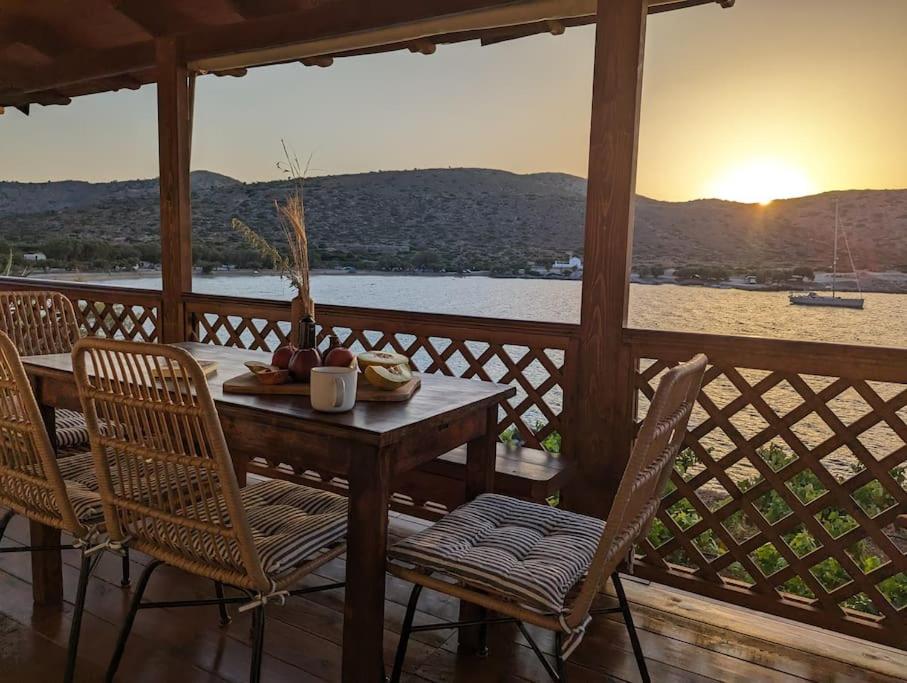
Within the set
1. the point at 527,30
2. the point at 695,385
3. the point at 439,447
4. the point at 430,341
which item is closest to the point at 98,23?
the point at 527,30

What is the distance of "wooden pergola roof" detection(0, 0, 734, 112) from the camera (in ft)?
9.24

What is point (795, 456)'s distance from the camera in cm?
219

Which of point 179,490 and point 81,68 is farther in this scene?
point 81,68

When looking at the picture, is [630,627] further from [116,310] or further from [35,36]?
[35,36]

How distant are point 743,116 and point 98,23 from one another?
369 cm

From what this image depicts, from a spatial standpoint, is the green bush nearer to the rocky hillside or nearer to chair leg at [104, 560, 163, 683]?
the rocky hillside

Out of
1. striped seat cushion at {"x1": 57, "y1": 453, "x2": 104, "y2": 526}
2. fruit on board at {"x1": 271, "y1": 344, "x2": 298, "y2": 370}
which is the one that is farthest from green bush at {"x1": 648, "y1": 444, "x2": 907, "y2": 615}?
striped seat cushion at {"x1": 57, "y1": 453, "x2": 104, "y2": 526}

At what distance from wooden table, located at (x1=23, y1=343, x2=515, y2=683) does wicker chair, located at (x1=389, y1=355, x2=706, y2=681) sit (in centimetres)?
10

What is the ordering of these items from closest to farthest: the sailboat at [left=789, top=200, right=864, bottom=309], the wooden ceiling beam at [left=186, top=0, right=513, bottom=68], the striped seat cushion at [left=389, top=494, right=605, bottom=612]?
the striped seat cushion at [left=389, top=494, right=605, bottom=612] → the sailboat at [left=789, top=200, right=864, bottom=309] → the wooden ceiling beam at [left=186, top=0, right=513, bottom=68]

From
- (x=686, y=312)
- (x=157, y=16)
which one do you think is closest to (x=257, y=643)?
(x=686, y=312)

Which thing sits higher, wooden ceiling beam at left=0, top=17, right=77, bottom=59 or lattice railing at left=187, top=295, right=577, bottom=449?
wooden ceiling beam at left=0, top=17, right=77, bottom=59

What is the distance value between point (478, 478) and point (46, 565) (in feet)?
4.52

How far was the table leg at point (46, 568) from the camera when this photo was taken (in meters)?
2.00

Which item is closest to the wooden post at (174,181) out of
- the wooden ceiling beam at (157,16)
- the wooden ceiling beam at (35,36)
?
the wooden ceiling beam at (157,16)
